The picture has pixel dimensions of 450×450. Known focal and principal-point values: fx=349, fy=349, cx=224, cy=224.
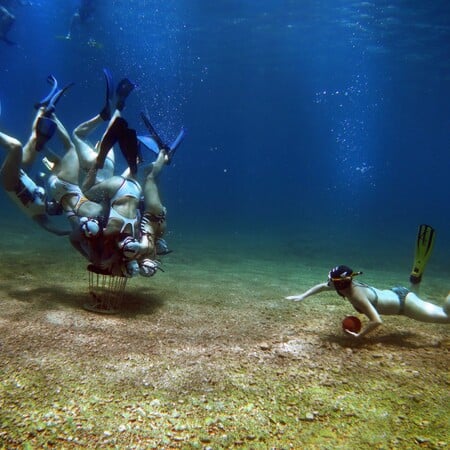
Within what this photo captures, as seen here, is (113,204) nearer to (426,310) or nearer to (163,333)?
(163,333)

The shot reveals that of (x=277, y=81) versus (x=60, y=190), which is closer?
(x=60, y=190)

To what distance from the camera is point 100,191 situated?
18.1 ft

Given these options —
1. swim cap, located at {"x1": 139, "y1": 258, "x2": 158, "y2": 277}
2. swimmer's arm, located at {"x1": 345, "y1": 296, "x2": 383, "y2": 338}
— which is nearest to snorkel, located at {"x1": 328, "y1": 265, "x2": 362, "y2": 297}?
Answer: swimmer's arm, located at {"x1": 345, "y1": 296, "x2": 383, "y2": 338}

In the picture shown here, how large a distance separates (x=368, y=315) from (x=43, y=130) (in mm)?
5383

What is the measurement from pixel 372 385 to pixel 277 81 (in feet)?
149

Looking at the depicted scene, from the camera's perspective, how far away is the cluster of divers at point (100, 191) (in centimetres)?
500

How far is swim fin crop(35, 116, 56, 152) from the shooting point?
5426 millimetres

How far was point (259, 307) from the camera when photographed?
5957 millimetres

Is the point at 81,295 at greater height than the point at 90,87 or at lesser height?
lesser

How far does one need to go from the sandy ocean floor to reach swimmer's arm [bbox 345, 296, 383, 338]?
0.72 feet

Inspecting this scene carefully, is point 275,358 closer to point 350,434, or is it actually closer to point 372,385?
point 372,385

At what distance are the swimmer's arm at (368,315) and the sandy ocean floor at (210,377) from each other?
0.22 m

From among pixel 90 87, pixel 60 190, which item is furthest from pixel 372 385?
pixel 90 87

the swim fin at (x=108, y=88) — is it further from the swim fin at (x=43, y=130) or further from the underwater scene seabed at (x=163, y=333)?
the swim fin at (x=43, y=130)
